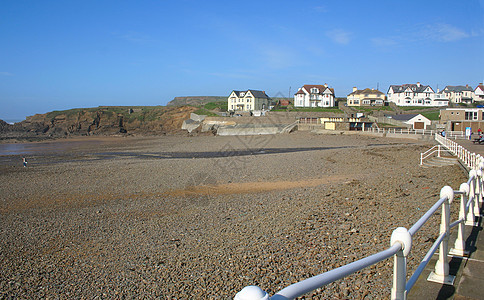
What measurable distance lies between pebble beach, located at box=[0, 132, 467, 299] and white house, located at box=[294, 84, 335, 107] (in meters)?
65.3

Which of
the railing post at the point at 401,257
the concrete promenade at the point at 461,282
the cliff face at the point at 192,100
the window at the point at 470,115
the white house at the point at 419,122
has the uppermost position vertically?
the cliff face at the point at 192,100

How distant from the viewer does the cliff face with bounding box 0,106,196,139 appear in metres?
70.1

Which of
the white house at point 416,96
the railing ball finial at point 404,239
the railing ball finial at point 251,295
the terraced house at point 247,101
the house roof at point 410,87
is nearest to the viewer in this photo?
the railing ball finial at point 251,295

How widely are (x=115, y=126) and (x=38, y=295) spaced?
71.6 meters

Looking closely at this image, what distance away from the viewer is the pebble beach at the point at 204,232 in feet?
21.3

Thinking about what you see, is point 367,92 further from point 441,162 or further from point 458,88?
point 441,162

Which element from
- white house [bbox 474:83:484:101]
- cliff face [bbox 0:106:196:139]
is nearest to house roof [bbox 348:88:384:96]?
white house [bbox 474:83:484:101]

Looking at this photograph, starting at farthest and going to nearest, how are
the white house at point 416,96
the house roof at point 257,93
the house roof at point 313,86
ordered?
the white house at point 416,96 < the house roof at point 257,93 < the house roof at point 313,86

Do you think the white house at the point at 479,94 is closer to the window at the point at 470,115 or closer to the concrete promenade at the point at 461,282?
the window at the point at 470,115

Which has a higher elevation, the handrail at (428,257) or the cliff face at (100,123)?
the cliff face at (100,123)

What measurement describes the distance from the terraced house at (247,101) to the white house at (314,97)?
29.3 feet

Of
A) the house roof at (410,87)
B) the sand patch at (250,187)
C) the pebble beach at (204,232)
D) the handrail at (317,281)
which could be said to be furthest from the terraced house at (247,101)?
the handrail at (317,281)

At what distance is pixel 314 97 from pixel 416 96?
87.4ft

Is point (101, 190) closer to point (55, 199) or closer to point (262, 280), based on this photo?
point (55, 199)
